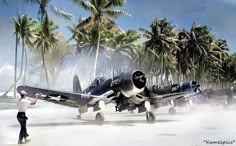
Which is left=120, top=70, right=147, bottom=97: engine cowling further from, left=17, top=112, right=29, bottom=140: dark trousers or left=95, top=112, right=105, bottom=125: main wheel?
left=17, top=112, right=29, bottom=140: dark trousers

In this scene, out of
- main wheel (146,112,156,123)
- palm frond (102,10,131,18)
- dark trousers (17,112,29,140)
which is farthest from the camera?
palm frond (102,10,131,18)

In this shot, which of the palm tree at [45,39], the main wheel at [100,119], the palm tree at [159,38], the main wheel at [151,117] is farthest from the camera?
the palm tree at [159,38]

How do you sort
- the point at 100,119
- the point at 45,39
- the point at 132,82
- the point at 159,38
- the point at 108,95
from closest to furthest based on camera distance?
the point at 132,82 < the point at 100,119 < the point at 108,95 < the point at 45,39 < the point at 159,38

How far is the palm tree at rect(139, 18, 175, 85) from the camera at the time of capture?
79.3 meters

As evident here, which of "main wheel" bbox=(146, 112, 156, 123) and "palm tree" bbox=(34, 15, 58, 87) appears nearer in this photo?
"main wheel" bbox=(146, 112, 156, 123)

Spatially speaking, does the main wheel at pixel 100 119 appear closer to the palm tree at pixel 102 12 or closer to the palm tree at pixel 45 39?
the palm tree at pixel 102 12

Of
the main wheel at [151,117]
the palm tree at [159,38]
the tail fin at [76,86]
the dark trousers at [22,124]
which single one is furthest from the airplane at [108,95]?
the palm tree at [159,38]

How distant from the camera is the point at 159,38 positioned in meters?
78.9

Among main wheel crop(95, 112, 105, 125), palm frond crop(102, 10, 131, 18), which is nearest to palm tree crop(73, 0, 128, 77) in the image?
palm frond crop(102, 10, 131, 18)

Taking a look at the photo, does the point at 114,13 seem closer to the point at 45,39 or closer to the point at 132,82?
the point at 45,39

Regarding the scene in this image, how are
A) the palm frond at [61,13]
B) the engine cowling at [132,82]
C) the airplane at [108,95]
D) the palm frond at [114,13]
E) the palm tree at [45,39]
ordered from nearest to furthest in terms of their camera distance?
1. the engine cowling at [132,82]
2. the airplane at [108,95]
3. the palm frond at [61,13]
4. the palm frond at [114,13]
5. the palm tree at [45,39]

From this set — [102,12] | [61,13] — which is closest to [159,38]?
[102,12]

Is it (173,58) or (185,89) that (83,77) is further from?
(185,89)

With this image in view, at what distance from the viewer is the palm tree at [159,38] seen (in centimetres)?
7931
